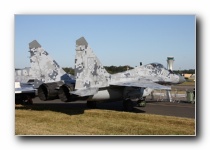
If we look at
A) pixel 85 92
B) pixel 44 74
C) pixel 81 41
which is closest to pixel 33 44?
pixel 44 74

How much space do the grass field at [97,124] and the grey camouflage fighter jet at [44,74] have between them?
0.64m

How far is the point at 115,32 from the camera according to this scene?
25.3 feet

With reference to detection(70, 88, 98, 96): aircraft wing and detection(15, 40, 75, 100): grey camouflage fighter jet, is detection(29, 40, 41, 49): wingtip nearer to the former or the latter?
detection(15, 40, 75, 100): grey camouflage fighter jet

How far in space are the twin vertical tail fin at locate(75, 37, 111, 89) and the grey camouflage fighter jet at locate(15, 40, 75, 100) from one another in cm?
72

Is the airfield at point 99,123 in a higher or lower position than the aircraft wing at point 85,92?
lower

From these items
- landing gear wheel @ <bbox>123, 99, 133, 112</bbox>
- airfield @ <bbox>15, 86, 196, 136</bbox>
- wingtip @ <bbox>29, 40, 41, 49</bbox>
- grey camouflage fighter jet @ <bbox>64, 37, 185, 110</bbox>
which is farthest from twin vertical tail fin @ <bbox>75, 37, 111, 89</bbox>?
landing gear wheel @ <bbox>123, 99, 133, 112</bbox>

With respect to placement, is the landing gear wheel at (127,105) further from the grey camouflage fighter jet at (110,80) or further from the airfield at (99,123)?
the airfield at (99,123)

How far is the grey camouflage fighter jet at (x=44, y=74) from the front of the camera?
8.98 meters

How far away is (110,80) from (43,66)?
2110 mm

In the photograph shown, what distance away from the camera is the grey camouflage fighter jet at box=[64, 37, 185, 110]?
8.06 meters

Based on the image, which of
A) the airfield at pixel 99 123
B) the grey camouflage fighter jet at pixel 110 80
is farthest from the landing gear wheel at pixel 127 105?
the airfield at pixel 99 123
